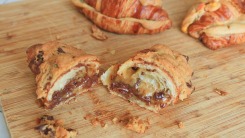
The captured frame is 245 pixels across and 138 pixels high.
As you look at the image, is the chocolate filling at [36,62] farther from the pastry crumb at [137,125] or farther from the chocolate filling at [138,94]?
the pastry crumb at [137,125]

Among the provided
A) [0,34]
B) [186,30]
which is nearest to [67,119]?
[0,34]

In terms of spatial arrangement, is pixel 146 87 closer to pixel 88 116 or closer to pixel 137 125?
pixel 137 125

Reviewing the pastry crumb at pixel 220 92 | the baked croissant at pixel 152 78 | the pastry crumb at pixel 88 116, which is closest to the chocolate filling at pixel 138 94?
the baked croissant at pixel 152 78

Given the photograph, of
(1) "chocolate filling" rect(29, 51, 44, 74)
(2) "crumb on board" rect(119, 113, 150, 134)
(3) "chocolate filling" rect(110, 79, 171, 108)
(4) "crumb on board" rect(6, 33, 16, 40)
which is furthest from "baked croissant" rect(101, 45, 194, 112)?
(4) "crumb on board" rect(6, 33, 16, 40)

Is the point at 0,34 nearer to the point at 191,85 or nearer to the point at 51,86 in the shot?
the point at 51,86

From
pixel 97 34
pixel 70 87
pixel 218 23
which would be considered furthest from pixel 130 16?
pixel 70 87

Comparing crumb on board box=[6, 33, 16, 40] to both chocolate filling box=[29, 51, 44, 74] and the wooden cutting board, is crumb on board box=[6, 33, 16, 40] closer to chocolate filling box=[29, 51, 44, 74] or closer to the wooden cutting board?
the wooden cutting board
